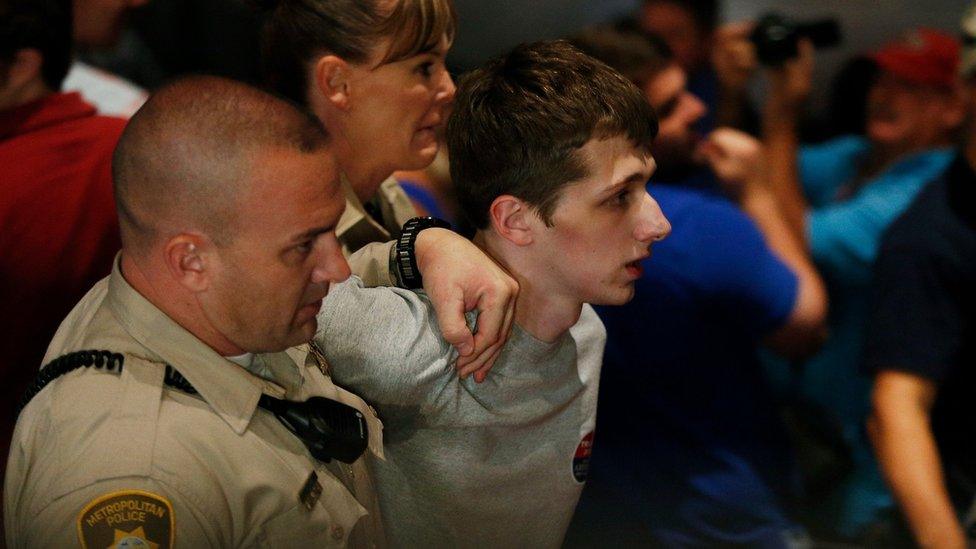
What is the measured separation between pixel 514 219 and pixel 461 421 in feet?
0.80

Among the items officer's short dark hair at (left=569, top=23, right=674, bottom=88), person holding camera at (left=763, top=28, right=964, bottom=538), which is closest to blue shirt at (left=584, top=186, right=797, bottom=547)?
officer's short dark hair at (left=569, top=23, right=674, bottom=88)

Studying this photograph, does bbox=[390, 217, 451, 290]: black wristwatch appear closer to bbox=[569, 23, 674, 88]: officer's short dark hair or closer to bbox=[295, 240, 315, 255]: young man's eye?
bbox=[295, 240, 315, 255]: young man's eye

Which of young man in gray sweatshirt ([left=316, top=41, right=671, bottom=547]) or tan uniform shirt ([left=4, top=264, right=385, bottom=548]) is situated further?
young man in gray sweatshirt ([left=316, top=41, right=671, bottom=547])

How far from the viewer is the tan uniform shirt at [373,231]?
1.33 meters

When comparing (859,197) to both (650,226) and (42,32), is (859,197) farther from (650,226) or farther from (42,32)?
(42,32)

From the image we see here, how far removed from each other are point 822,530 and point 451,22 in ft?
4.90

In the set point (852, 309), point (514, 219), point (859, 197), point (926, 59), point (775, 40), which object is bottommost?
point (852, 309)

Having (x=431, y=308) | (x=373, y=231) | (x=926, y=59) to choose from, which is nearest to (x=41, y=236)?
(x=373, y=231)

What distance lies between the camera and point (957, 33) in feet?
10.2

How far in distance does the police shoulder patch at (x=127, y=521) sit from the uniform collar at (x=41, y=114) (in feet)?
2.40

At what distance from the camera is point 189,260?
1.05 metres

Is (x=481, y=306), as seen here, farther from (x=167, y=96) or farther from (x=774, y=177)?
(x=774, y=177)

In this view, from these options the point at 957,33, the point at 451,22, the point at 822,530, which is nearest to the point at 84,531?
the point at 451,22

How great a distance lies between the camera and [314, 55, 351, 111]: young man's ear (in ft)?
4.77
